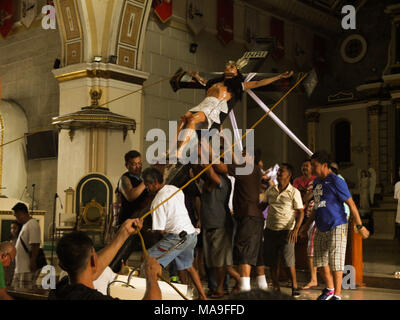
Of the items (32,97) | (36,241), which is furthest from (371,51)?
(36,241)

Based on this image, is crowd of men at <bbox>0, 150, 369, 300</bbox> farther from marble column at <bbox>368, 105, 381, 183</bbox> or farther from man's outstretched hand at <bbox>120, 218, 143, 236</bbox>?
marble column at <bbox>368, 105, 381, 183</bbox>

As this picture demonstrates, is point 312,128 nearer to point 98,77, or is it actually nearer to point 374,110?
point 374,110

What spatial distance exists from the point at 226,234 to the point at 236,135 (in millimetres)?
1270

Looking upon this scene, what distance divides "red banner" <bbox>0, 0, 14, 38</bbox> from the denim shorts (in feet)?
38.0

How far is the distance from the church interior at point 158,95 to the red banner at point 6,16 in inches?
1.5

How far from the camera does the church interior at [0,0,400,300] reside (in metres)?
11.0

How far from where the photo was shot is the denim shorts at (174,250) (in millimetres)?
4832

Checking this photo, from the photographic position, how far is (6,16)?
47.8 ft

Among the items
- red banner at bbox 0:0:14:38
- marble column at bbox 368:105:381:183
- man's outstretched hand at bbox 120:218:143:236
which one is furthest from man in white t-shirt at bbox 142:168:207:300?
marble column at bbox 368:105:381:183

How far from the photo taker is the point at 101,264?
324cm

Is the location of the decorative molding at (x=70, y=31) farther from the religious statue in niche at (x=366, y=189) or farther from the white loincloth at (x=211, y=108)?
the religious statue in niche at (x=366, y=189)

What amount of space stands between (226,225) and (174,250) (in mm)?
1099

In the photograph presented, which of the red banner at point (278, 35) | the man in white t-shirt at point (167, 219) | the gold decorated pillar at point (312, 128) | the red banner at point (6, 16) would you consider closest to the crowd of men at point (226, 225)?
the man in white t-shirt at point (167, 219)

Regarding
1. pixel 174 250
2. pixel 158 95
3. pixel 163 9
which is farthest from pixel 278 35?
pixel 174 250
